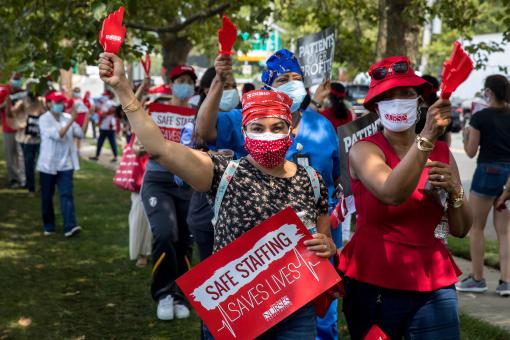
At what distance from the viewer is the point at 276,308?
11.9 ft

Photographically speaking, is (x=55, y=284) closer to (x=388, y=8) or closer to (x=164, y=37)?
(x=388, y=8)

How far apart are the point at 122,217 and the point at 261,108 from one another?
9316mm

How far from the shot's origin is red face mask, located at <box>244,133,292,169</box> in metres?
3.62

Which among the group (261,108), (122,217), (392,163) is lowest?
(122,217)

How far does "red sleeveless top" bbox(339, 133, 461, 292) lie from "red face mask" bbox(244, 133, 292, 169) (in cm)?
43

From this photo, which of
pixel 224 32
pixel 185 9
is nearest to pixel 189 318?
pixel 224 32

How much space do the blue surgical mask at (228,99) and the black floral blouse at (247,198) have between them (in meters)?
2.05

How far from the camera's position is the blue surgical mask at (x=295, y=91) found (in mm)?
5082

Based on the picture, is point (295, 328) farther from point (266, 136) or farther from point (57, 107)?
point (57, 107)

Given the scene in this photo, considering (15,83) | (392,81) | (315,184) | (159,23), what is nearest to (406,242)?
(315,184)

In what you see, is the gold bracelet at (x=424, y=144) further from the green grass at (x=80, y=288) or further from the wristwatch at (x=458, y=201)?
the green grass at (x=80, y=288)

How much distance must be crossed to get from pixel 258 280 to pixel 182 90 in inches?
156

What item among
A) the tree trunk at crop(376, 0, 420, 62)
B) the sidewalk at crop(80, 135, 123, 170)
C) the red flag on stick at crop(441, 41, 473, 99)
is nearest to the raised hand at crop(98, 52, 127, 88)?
the red flag on stick at crop(441, 41, 473, 99)

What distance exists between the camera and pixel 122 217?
12.7 metres
